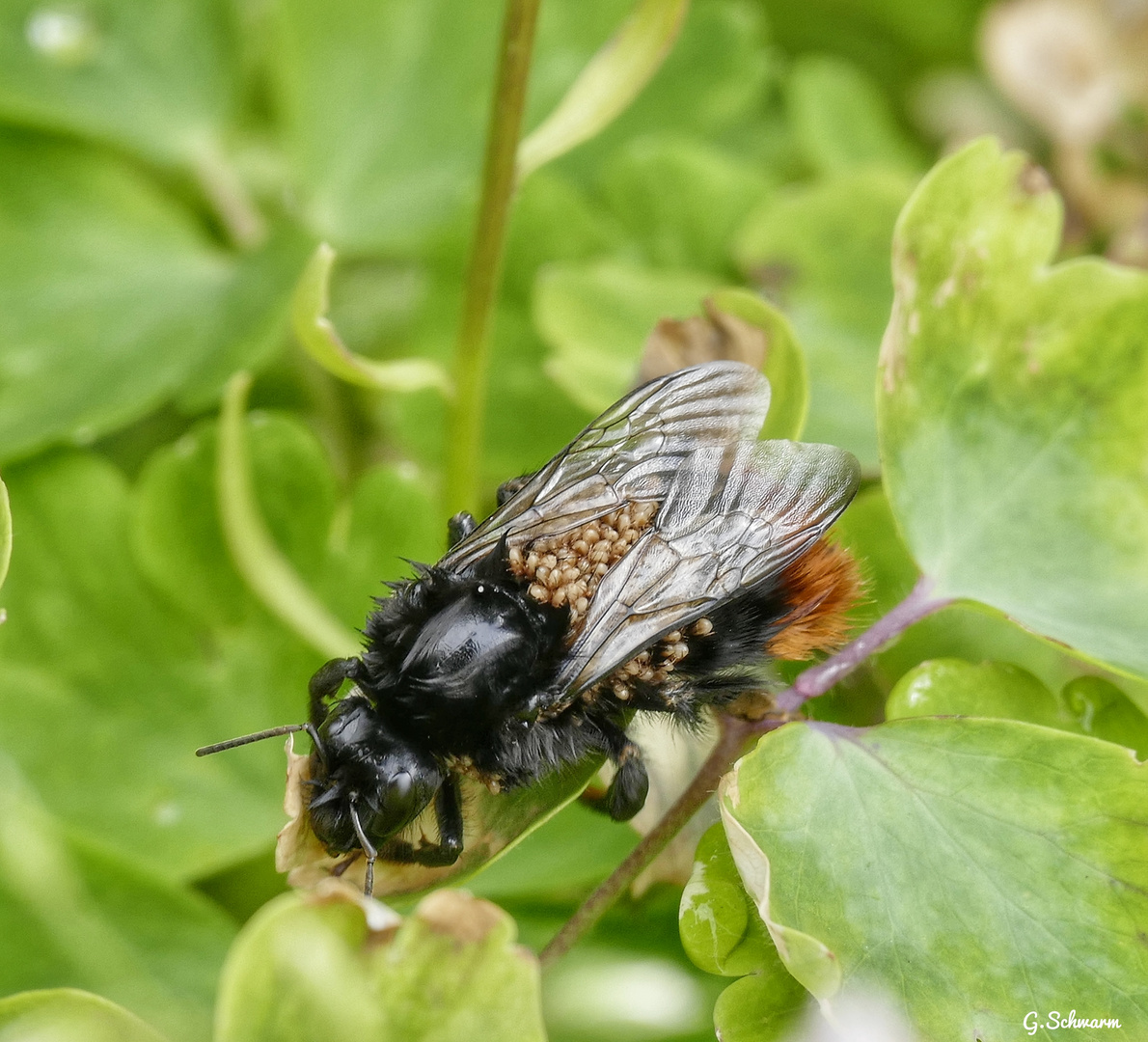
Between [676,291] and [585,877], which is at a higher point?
[676,291]

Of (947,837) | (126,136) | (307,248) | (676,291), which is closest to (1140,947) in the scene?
(947,837)

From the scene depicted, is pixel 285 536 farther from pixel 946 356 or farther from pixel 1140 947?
pixel 1140 947

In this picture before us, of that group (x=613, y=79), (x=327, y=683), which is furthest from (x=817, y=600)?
(x=613, y=79)

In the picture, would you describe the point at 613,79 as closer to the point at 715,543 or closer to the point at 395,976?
the point at 715,543

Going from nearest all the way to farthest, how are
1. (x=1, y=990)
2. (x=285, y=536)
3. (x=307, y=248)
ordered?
1. (x=1, y=990)
2. (x=285, y=536)
3. (x=307, y=248)
